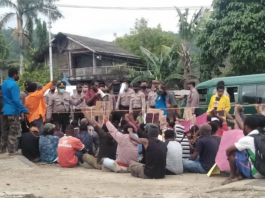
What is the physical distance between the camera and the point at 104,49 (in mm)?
35812

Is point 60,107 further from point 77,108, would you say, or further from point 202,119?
point 202,119

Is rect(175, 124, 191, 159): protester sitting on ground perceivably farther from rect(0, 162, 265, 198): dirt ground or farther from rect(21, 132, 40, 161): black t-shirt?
rect(21, 132, 40, 161): black t-shirt

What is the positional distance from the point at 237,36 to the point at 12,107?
12744 mm

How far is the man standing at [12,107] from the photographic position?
9250mm

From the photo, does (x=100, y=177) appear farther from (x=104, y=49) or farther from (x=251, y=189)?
(x=104, y=49)

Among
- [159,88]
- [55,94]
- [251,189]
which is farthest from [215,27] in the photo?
[251,189]

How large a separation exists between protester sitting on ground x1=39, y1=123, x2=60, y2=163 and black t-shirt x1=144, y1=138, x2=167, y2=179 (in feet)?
9.42

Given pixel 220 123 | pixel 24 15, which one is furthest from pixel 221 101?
pixel 24 15

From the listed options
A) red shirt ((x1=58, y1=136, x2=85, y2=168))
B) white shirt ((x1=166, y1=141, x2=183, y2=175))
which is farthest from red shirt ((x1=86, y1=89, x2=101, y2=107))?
white shirt ((x1=166, y1=141, x2=183, y2=175))

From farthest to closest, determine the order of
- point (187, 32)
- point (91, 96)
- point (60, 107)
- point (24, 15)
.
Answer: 1. point (24, 15)
2. point (187, 32)
3. point (91, 96)
4. point (60, 107)

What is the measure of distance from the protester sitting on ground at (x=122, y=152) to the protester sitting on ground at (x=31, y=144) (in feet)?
6.84

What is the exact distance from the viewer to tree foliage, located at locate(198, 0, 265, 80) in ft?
62.0

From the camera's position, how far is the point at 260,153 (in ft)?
22.1

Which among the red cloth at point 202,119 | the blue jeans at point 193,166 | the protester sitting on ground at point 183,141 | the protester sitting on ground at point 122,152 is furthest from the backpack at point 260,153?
the red cloth at point 202,119
